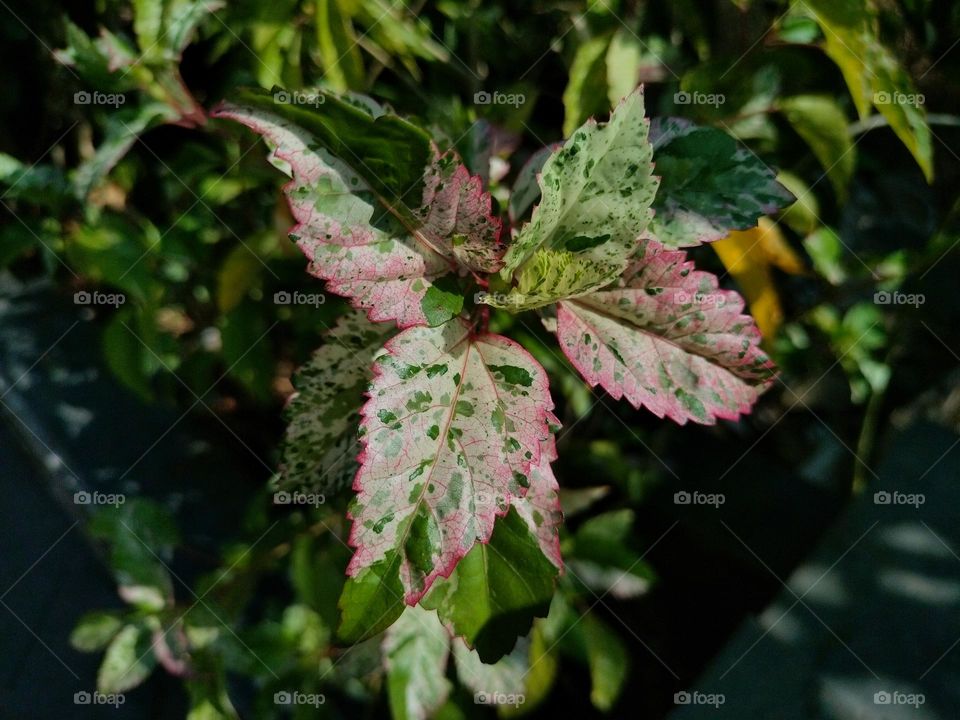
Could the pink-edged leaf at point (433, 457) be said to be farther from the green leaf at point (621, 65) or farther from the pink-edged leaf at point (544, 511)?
the green leaf at point (621, 65)

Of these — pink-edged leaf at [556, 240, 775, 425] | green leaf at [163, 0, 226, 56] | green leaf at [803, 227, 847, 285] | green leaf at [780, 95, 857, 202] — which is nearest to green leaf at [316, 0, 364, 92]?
green leaf at [163, 0, 226, 56]

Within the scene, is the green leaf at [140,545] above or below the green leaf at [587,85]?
below

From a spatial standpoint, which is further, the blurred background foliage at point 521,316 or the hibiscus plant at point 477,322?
the blurred background foliage at point 521,316

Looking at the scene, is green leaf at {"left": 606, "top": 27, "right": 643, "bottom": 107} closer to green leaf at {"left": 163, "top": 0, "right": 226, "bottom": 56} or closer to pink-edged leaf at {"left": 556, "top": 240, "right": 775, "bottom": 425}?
pink-edged leaf at {"left": 556, "top": 240, "right": 775, "bottom": 425}

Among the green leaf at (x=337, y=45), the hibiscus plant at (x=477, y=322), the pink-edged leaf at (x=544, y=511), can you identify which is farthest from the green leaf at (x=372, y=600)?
the green leaf at (x=337, y=45)

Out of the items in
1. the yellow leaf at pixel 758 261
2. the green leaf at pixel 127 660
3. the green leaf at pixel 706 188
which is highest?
the green leaf at pixel 706 188

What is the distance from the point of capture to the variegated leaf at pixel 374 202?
2.33ft

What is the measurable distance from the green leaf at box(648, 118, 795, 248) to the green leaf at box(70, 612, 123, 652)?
→ 1080mm

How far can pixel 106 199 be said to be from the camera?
1.59 meters

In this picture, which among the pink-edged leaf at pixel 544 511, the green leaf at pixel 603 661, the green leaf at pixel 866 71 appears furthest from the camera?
the green leaf at pixel 603 661

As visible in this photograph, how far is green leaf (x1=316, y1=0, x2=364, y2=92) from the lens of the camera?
1.11 metres

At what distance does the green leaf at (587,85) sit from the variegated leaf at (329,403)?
50cm

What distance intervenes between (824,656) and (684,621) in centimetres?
40

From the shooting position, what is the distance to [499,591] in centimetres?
80
